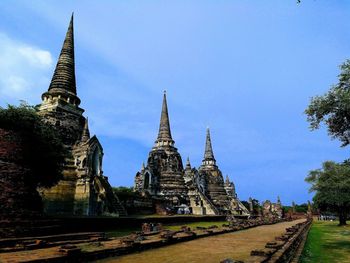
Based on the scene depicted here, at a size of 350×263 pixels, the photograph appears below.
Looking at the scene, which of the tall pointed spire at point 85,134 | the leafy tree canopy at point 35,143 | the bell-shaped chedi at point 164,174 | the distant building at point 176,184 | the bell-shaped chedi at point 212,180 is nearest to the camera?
the leafy tree canopy at point 35,143

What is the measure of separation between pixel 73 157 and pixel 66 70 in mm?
10284

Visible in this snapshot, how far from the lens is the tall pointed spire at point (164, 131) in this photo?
5091cm

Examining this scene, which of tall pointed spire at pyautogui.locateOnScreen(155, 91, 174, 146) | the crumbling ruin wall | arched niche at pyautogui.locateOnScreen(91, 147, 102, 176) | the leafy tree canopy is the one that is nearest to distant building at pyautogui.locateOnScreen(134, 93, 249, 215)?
tall pointed spire at pyautogui.locateOnScreen(155, 91, 174, 146)

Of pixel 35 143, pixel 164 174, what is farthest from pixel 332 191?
pixel 35 143

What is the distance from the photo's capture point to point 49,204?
2434 centimetres

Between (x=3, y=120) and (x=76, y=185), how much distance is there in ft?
39.3

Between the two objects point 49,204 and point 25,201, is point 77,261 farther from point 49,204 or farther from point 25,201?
point 49,204

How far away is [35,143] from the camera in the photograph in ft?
52.2

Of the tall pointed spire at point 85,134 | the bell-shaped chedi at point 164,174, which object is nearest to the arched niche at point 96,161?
the tall pointed spire at point 85,134

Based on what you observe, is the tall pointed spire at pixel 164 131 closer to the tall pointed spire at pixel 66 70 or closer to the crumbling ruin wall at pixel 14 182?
the tall pointed spire at pixel 66 70

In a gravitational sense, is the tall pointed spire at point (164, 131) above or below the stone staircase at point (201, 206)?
above

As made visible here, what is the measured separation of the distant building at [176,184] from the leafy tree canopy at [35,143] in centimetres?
1945

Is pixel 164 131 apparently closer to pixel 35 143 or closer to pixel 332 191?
pixel 332 191

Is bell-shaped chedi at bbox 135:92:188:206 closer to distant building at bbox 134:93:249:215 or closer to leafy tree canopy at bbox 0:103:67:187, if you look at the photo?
distant building at bbox 134:93:249:215
